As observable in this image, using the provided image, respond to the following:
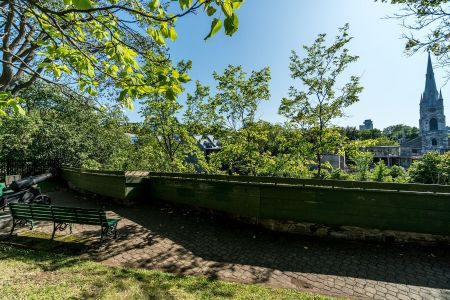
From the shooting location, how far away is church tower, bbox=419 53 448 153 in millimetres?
79812

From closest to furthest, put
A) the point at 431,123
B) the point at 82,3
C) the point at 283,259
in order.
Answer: the point at 82,3, the point at 283,259, the point at 431,123

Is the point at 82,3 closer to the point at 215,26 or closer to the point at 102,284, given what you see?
the point at 215,26

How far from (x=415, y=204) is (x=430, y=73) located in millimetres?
87061

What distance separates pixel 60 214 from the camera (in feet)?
20.8

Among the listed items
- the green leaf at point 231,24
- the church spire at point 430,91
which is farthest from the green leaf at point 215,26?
the church spire at point 430,91

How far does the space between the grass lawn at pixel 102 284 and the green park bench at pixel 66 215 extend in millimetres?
1045

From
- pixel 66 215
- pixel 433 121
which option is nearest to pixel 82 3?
pixel 66 215

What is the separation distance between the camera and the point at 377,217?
238 inches

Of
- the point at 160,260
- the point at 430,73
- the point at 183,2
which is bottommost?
the point at 160,260

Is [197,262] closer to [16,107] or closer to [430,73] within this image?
[16,107]

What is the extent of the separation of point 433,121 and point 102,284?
107 meters

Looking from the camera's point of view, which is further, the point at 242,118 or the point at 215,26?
the point at 242,118

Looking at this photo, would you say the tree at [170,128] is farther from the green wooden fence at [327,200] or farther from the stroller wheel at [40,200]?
the stroller wheel at [40,200]

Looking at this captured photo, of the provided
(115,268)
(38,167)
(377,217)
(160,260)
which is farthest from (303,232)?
(38,167)
